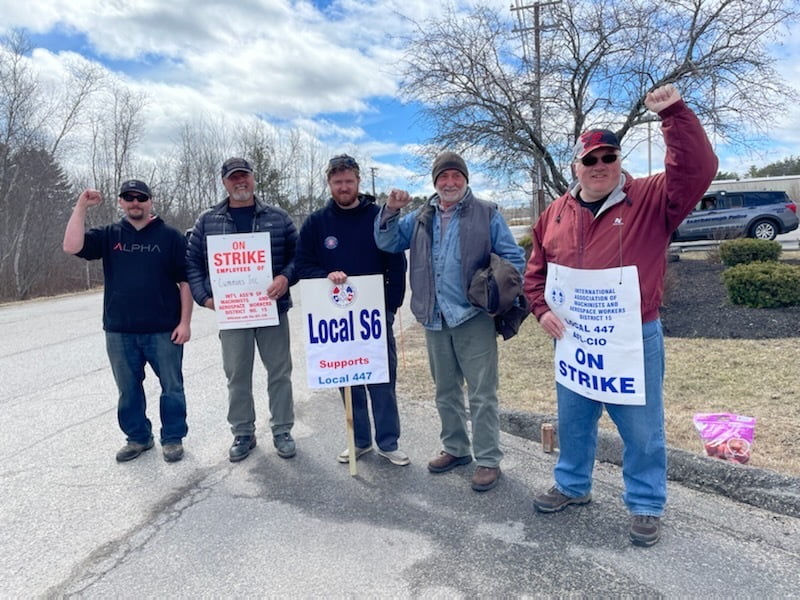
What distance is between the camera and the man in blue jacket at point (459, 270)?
3.44m

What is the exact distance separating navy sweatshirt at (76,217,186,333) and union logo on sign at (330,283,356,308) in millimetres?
1334

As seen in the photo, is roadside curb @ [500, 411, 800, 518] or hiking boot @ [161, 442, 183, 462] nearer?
roadside curb @ [500, 411, 800, 518]

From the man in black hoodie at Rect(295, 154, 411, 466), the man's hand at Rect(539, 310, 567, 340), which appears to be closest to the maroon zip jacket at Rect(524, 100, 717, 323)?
the man's hand at Rect(539, 310, 567, 340)

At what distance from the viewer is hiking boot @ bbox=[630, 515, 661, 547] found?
2719 mm

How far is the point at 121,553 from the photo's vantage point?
2842 mm

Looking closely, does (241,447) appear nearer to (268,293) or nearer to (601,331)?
(268,293)

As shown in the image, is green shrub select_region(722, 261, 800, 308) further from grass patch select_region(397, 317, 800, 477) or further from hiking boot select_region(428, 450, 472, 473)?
hiking boot select_region(428, 450, 472, 473)

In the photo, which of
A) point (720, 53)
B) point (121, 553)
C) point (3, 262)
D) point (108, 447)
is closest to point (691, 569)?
point (121, 553)

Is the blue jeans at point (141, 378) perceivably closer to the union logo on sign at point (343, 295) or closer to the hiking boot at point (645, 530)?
the union logo on sign at point (343, 295)

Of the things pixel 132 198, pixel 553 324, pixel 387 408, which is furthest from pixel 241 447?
pixel 553 324

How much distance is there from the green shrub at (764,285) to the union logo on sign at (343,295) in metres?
6.71

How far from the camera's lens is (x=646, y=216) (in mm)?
2701

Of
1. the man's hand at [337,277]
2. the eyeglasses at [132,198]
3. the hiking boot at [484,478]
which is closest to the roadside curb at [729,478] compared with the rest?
the hiking boot at [484,478]

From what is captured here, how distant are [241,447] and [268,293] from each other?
1217 millimetres
